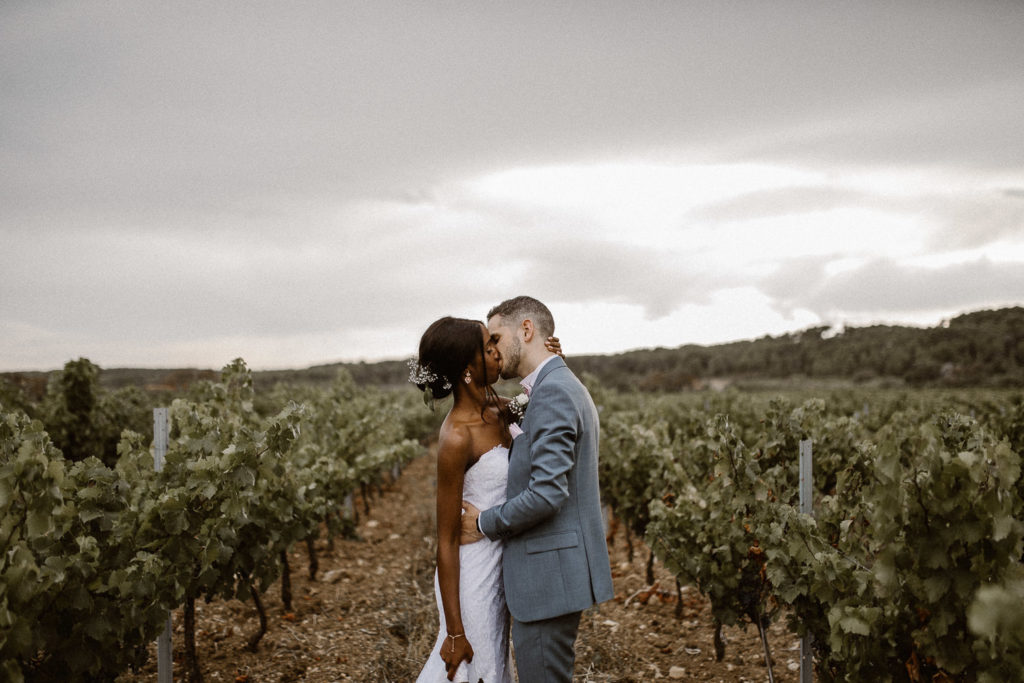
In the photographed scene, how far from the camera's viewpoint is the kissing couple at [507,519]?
8.42 feet

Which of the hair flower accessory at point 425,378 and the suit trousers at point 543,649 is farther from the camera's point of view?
the hair flower accessory at point 425,378

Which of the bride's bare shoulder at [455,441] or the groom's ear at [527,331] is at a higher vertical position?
the groom's ear at [527,331]

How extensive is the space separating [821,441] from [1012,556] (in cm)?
322

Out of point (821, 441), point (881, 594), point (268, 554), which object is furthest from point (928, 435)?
point (268, 554)

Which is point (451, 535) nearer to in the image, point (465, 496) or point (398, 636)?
point (465, 496)

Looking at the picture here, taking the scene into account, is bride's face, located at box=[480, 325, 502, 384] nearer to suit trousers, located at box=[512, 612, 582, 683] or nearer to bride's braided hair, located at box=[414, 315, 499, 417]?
bride's braided hair, located at box=[414, 315, 499, 417]

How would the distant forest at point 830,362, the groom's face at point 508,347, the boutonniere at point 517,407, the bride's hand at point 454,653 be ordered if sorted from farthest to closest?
the distant forest at point 830,362 → the boutonniere at point 517,407 → the groom's face at point 508,347 → the bride's hand at point 454,653

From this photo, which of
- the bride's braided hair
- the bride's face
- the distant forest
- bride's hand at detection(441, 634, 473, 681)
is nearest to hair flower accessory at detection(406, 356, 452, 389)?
the bride's braided hair

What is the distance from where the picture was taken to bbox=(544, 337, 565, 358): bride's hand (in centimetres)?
294

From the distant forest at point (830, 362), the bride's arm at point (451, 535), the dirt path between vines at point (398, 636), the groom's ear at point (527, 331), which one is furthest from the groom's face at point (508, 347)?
the distant forest at point (830, 362)

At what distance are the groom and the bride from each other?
93 millimetres

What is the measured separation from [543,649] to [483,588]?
316mm

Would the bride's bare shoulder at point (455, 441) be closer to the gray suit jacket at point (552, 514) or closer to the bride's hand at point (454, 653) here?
the gray suit jacket at point (552, 514)

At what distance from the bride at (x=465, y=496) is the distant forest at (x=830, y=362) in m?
56.0
